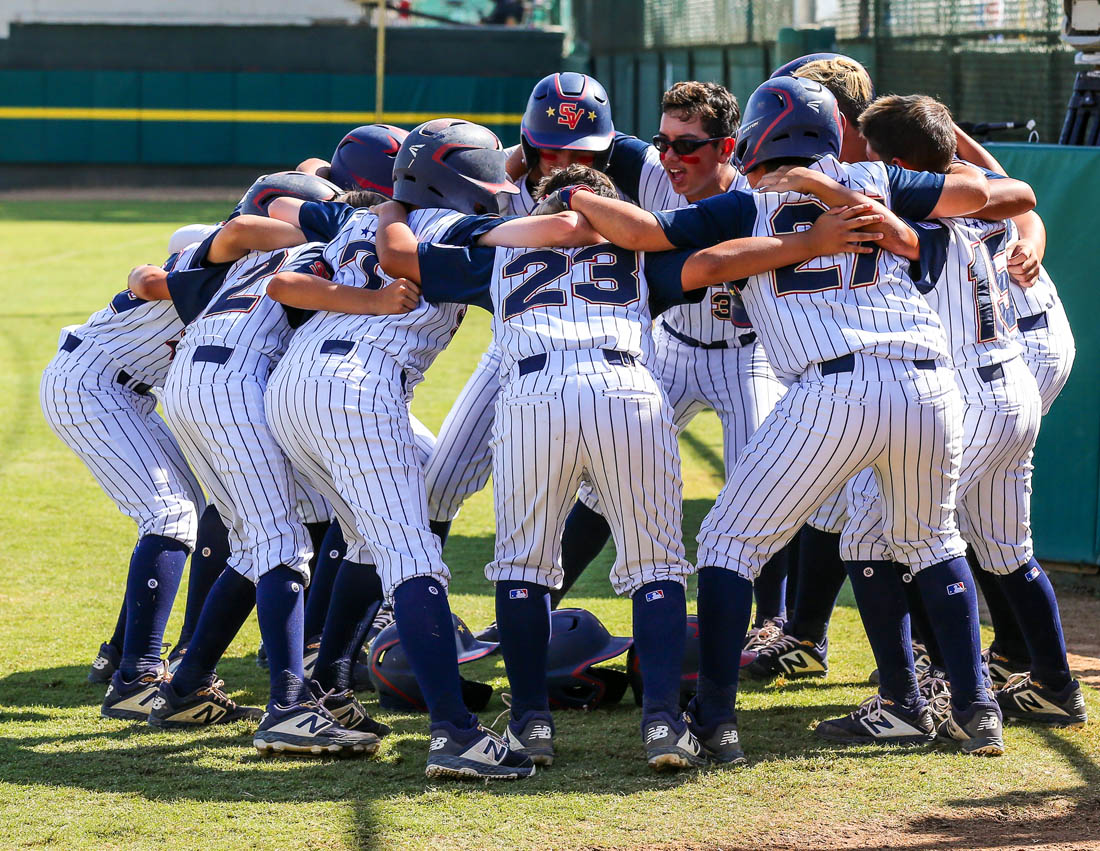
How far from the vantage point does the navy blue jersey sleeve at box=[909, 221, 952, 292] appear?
11.7 ft

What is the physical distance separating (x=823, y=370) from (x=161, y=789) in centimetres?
192

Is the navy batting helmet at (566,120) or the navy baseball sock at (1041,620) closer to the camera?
the navy baseball sock at (1041,620)

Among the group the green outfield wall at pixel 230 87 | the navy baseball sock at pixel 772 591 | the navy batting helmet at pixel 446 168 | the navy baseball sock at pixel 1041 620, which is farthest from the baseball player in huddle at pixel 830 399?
the green outfield wall at pixel 230 87

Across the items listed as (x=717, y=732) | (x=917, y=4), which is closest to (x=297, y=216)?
(x=717, y=732)

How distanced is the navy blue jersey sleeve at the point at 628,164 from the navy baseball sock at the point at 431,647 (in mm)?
1990

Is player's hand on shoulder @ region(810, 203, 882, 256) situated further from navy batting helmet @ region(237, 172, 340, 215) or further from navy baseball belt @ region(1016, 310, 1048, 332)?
navy batting helmet @ region(237, 172, 340, 215)

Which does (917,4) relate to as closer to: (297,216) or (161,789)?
(297,216)

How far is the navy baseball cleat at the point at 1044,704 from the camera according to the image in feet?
12.3

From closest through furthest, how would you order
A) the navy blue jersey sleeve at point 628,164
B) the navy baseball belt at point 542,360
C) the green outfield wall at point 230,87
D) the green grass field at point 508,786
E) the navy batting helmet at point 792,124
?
the green grass field at point 508,786 < the navy baseball belt at point 542,360 < the navy batting helmet at point 792,124 < the navy blue jersey sleeve at point 628,164 < the green outfield wall at point 230,87

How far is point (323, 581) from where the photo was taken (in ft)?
14.0

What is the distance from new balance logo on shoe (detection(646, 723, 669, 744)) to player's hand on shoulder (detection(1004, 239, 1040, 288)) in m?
1.71

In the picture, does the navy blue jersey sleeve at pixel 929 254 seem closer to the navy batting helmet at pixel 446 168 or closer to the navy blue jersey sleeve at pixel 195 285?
the navy batting helmet at pixel 446 168

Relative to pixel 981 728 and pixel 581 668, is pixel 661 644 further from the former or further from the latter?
pixel 981 728

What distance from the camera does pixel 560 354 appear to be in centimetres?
340
